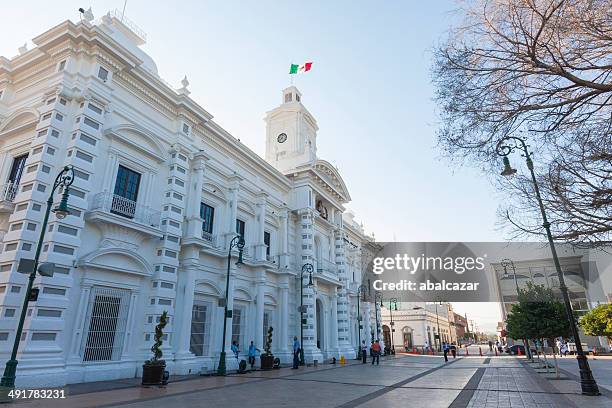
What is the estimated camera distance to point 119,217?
44.8 feet

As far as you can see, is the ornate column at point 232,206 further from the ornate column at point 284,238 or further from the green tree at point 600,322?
the green tree at point 600,322

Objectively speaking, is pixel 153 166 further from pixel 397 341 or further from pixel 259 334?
pixel 397 341

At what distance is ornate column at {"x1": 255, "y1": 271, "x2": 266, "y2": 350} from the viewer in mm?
20844

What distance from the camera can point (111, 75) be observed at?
1487 centimetres

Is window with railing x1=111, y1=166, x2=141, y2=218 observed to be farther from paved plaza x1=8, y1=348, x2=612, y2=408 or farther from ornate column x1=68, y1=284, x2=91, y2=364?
paved plaza x1=8, y1=348, x2=612, y2=408

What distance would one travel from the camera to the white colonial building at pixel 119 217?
38.5 ft

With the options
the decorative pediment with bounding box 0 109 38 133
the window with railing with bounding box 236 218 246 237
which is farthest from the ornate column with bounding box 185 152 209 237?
the decorative pediment with bounding box 0 109 38 133

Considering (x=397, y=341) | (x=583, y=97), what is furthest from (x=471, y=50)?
(x=397, y=341)

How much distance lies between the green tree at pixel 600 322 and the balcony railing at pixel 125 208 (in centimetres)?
2911

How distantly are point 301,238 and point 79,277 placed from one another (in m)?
16.2

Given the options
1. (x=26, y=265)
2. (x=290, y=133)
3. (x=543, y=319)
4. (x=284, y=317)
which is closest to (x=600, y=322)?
(x=543, y=319)

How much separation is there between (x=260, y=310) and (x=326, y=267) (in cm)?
956

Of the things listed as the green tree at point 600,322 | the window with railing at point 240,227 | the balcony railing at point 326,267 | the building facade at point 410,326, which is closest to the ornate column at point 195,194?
the window with railing at point 240,227

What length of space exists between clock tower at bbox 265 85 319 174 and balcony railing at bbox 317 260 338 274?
8.02m
